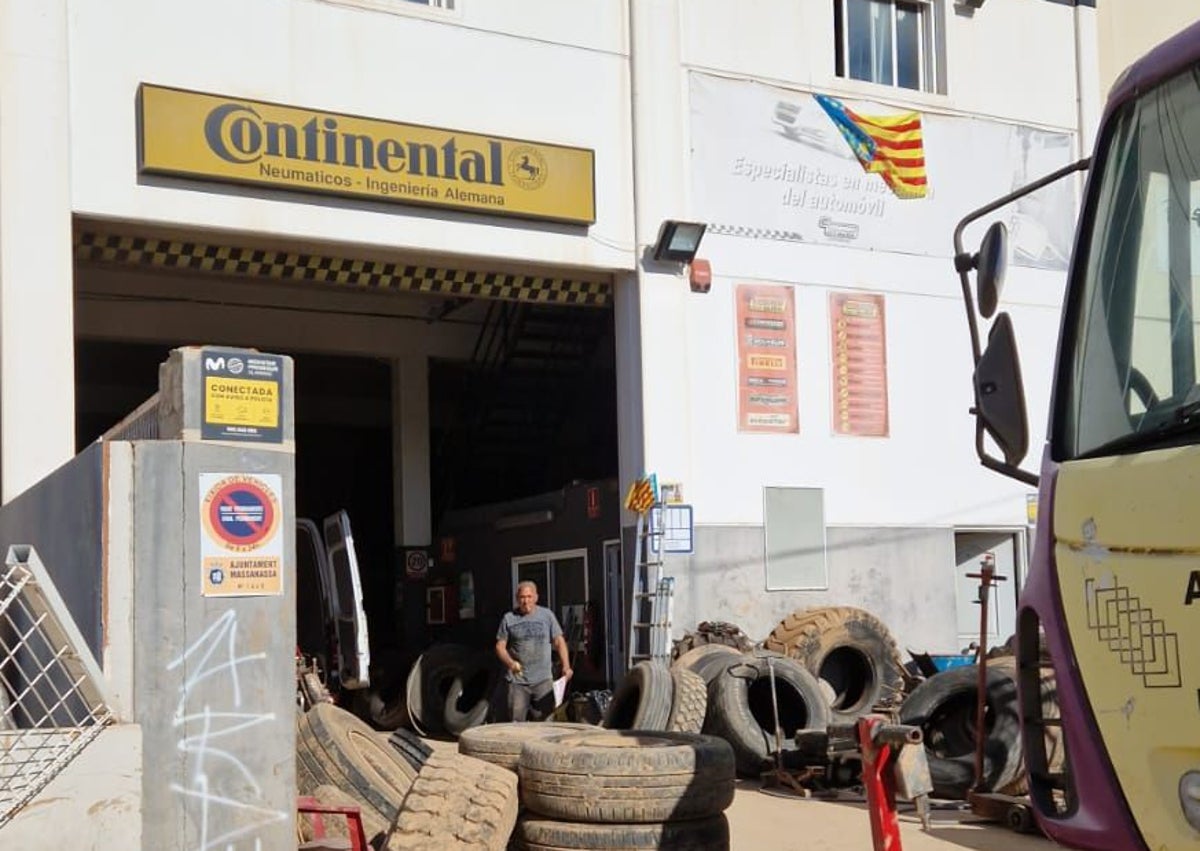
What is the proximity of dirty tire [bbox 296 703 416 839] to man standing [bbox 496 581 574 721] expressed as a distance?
4411mm

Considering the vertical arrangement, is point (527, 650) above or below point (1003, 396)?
below

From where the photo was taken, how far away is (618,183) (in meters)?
17.1

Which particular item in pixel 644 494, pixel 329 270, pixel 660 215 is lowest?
pixel 644 494

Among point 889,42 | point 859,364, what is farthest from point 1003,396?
point 889,42

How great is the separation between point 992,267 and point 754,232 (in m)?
12.6

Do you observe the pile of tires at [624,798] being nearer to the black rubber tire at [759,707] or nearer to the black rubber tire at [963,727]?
the black rubber tire at [963,727]

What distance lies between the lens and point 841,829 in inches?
423

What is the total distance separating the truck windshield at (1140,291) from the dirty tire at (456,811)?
3.92 m

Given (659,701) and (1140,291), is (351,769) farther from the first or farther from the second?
(1140,291)

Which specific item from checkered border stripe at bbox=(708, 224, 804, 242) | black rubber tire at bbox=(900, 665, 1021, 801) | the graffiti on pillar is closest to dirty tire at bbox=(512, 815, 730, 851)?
the graffiti on pillar

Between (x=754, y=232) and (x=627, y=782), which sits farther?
(x=754, y=232)

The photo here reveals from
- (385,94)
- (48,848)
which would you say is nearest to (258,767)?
(48,848)

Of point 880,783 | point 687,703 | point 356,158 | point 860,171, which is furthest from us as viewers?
point 860,171

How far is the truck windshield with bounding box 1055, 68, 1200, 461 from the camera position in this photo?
473cm
